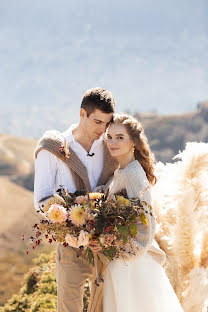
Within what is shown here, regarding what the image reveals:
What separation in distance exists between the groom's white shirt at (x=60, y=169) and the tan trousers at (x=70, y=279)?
490 millimetres

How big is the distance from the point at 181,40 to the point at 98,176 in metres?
168

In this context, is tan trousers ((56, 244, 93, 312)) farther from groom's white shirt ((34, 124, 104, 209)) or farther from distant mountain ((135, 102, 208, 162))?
distant mountain ((135, 102, 208, 162))

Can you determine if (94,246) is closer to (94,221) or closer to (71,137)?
(94,221)

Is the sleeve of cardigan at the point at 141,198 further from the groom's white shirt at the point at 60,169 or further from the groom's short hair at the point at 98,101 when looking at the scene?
the groom's short hair at the point at 98,101

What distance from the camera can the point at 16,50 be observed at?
527ft

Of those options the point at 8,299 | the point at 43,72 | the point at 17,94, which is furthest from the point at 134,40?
the point at 8,299

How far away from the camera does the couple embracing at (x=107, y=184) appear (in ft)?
9.05

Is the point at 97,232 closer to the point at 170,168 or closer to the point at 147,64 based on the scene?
the point at 170,168

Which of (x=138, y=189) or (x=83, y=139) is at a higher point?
(x=83, y=139)

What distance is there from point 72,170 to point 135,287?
1063 mm

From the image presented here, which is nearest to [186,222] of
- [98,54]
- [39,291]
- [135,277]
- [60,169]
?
[135,277]

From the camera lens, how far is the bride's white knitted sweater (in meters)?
2.60

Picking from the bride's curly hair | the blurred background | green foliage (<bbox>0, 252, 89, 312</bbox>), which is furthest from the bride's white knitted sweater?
the blurred background

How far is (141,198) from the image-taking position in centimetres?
257
